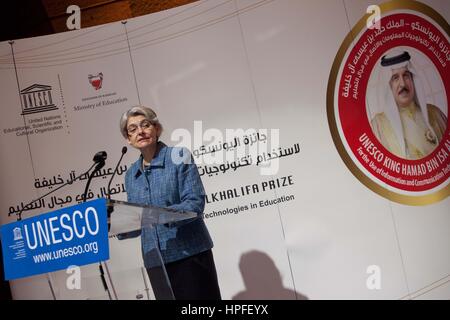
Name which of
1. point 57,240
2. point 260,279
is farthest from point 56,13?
point 260,279

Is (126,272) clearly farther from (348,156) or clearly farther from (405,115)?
(405,115)

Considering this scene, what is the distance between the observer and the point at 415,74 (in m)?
3.60

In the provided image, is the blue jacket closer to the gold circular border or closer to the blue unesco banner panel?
the blue unesco banner panel

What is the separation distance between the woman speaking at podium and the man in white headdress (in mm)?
1315

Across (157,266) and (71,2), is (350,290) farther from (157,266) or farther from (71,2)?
(71,2)

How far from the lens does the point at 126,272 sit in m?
2.01

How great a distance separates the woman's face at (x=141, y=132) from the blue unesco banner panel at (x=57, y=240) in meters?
1.19

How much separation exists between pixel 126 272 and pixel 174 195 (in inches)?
45.4

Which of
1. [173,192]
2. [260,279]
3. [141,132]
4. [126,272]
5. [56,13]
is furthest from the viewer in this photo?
[56,13]

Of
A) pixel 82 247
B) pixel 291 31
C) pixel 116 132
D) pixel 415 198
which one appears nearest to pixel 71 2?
pixel 116 132

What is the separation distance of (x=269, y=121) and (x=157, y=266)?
1657mm

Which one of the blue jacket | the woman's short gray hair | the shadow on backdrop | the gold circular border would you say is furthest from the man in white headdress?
the woman's short gray hair

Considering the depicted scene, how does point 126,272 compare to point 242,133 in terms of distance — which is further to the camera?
point 242,133

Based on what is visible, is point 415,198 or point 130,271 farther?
point 415,198
